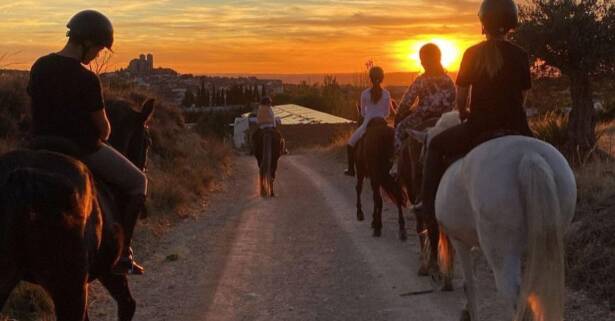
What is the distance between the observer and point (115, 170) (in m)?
5.55

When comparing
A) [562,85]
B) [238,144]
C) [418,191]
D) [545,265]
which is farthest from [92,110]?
[238,144]

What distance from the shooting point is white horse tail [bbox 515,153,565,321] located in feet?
15.8

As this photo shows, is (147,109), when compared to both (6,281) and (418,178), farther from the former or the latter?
(418,178)

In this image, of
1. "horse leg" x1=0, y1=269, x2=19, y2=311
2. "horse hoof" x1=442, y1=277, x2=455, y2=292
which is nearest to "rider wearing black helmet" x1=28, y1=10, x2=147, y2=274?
"horse leg" x1=0, y1=269, x2=19, y2=311

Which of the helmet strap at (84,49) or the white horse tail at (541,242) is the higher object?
the helmet strap at (84,49)

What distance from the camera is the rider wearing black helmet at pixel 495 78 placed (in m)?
5.59

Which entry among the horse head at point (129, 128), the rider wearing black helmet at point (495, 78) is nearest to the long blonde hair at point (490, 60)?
the rider wearing black helmet at point (495, 78)

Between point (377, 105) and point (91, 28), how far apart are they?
A: 6.74 meters

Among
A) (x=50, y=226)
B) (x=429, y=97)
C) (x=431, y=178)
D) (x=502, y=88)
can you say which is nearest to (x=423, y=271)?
(x=429, y=97)

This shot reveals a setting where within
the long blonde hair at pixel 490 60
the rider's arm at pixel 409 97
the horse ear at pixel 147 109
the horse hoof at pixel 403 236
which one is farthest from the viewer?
the horse hoof at pixel 403 236

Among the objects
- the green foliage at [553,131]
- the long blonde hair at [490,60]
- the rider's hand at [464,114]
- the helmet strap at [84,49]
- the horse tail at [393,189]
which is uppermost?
the helmet strap at [84,49]

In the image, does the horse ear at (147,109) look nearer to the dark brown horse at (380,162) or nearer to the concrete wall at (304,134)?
the dark brown horse at (380,162)

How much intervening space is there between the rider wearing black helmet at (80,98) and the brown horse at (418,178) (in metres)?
3.60

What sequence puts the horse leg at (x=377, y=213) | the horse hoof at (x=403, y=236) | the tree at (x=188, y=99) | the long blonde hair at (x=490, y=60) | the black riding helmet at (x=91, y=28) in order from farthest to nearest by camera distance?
1. the tree at (x=188, y=99)
2. the horse leg at (x=377, y=213)
3. the horse hoof at (x=403, y=236)
4. the long blonde hair at (x=490, y=60)
5. the black riding helmet at (x=91, y=28)
